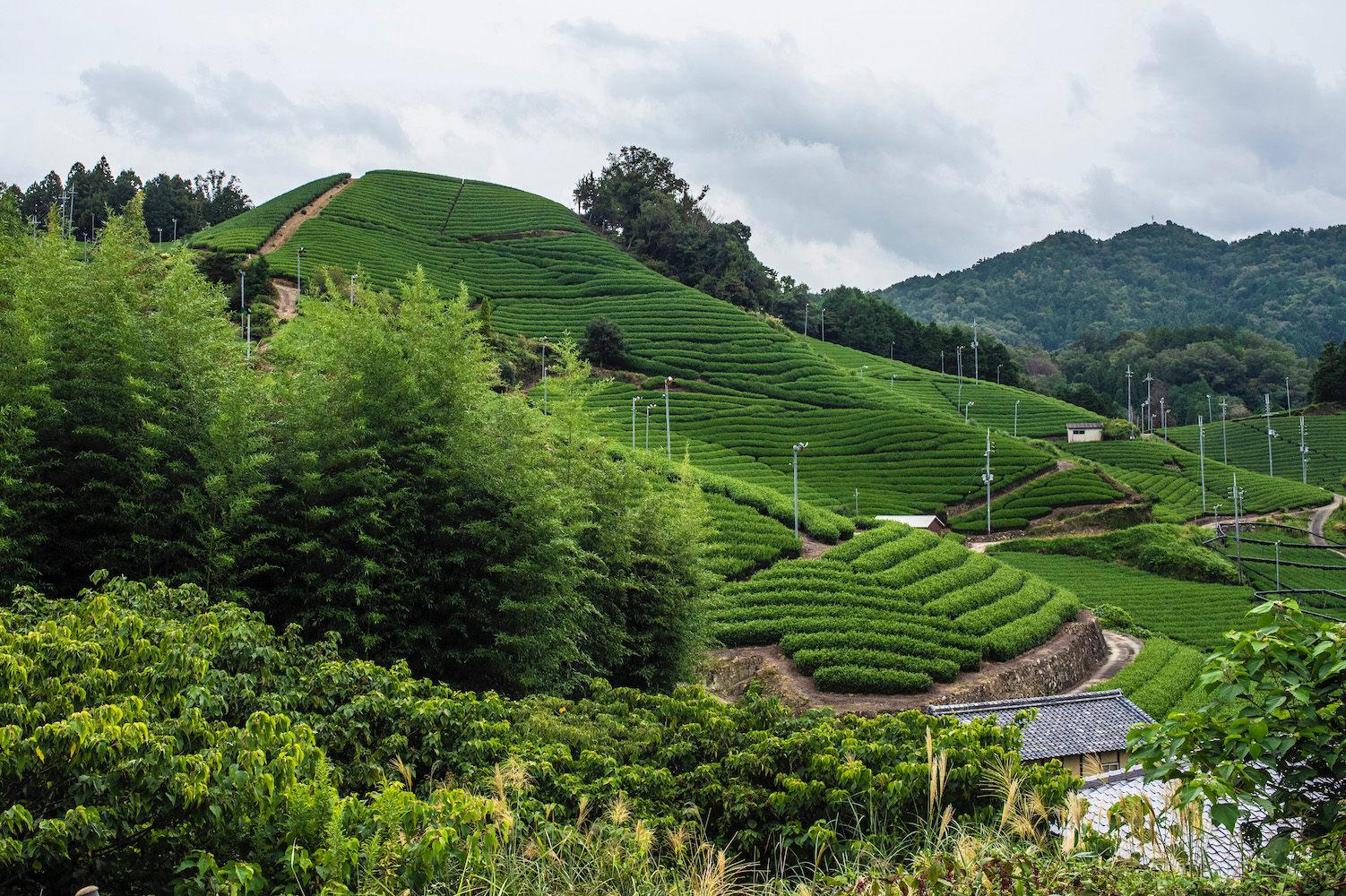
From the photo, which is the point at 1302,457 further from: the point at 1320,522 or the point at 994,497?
the point at 994,497

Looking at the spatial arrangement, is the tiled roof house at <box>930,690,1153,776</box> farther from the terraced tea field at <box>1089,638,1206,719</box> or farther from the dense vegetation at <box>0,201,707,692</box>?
the dense vegetation at <box>0,201,707,692</box>

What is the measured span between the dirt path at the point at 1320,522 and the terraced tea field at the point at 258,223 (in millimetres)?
68370

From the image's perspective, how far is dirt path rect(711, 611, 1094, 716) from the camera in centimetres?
1780

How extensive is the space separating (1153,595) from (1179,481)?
25094mm

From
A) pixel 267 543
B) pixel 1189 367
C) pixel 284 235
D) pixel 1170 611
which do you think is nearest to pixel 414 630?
pixel 267 543

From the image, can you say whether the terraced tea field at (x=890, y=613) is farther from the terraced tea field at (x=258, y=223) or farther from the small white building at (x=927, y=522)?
the terraced tea field at (x=258, y=223)

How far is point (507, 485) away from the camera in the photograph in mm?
10492

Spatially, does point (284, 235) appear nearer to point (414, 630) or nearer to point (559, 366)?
point (559, 366)

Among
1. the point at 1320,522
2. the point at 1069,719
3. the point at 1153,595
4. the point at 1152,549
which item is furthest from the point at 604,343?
the point at 1320,522

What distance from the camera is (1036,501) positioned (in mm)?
43656

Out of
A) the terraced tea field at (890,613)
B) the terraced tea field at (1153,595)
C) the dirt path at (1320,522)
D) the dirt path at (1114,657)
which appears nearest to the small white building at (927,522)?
the terraced tea field at (1153,595)

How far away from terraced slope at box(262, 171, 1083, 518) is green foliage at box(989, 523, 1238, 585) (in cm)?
542

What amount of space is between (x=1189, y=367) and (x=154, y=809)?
11587 centimetres

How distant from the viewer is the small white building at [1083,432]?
63.9 meters
